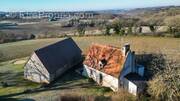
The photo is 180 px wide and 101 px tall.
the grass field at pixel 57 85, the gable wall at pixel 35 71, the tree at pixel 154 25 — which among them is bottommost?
the grass field at pixel 57 85

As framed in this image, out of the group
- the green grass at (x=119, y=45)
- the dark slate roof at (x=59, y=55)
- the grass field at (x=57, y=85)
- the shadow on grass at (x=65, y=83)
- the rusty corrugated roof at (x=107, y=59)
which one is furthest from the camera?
the green grass at (x=119, y=45)

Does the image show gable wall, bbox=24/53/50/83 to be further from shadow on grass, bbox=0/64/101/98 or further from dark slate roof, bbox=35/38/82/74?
shadow on grass, bbox=0/64/101/98

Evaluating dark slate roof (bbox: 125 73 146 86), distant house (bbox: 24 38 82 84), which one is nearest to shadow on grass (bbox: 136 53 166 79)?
dark slate roof (bbox: 125 73 146 86)

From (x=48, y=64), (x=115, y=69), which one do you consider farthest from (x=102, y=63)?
(x=48, y=64)

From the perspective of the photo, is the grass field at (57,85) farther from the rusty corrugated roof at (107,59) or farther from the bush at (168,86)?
the bush at (168,86)

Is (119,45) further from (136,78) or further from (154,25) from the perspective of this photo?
(136,78)

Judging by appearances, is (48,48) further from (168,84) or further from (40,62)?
(168,84)

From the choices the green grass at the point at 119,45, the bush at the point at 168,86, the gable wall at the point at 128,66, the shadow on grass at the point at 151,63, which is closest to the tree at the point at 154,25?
the green grass at the point at 119,45

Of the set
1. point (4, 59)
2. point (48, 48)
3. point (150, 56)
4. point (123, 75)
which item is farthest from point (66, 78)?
point (4, 59)
